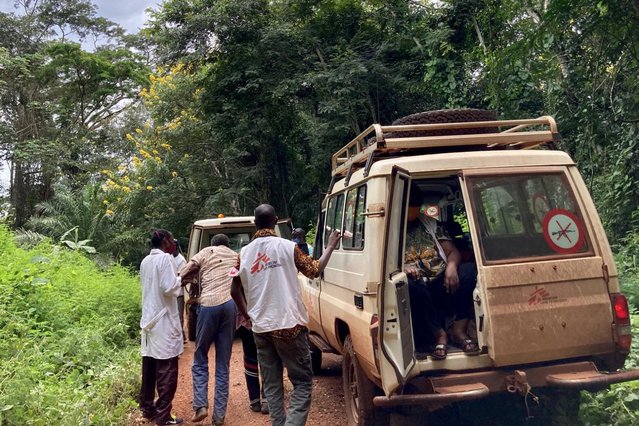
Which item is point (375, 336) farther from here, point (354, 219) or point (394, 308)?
point (354, 219)

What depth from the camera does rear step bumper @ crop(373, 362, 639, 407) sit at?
134 inches

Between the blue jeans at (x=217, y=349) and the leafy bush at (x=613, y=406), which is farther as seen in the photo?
the blue jeans at (x=217, y=349)

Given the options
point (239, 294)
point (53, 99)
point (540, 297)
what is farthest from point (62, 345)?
point (53, 99)

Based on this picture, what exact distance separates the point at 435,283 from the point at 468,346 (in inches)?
26.4

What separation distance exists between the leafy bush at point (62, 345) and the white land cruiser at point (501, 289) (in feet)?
7.90

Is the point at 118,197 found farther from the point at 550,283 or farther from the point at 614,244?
the point at 550,283

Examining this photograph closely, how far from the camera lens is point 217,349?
17.2 feet

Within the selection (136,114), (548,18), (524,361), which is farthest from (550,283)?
(136,114)

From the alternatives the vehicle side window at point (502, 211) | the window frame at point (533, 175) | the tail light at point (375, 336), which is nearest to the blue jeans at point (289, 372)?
the tail light at point (375, 336)

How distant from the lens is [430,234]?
14.8 ft

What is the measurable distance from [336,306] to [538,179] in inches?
77.2

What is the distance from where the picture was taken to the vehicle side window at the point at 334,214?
209 inches

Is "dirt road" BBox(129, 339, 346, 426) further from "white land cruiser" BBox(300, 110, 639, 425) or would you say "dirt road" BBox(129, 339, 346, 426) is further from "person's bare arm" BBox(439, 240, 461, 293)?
"person's bare arm" BBox(439, 240, 461, 293)

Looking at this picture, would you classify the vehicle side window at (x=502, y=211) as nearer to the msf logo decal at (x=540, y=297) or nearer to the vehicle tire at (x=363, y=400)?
the msf logo decal at (x=540, y=297)
